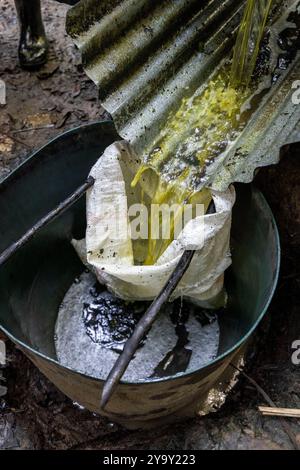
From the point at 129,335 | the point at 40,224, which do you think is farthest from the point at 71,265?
the point at 40,224

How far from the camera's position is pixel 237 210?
2.12 meters

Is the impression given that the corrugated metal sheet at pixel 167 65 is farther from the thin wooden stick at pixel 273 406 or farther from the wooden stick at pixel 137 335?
the thin wooden stick at pixel 273 406

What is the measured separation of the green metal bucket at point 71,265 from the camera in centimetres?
178

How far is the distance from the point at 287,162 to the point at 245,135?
308mm

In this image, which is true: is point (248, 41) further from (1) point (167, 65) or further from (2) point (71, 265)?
(2) point (71, 265)

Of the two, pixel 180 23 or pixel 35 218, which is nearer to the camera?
pixel 180 23

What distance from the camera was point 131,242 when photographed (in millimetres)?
2133

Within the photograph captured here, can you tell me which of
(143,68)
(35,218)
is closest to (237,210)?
(143,68)

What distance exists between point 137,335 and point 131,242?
0.71 m

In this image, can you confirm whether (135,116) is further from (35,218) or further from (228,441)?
(228,441)

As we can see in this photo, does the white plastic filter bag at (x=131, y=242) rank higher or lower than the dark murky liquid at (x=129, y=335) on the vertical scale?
higher

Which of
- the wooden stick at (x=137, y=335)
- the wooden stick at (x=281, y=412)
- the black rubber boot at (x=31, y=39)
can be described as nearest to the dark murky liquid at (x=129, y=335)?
the wooden stick at (x=281, y=412)

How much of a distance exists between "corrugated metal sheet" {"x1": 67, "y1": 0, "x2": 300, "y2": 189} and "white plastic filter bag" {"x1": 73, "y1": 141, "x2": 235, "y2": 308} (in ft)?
0.43

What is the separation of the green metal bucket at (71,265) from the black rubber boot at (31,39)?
3.20 ft
